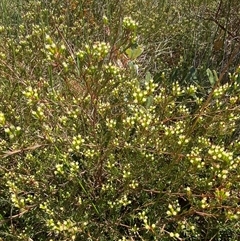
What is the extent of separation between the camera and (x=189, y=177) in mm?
1636

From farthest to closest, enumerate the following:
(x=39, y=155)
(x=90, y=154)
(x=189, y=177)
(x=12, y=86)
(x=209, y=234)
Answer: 1. (x=12, y=86)
2. (x=39, y=155)
3. (x=209, y=234)
4. (x=189, y=177)
5. (x=90, y=154)

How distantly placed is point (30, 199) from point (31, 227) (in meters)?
0.15

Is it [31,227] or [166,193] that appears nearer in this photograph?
[166,193]

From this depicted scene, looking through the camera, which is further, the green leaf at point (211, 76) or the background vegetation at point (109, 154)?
the green leaf at point (211, 76)

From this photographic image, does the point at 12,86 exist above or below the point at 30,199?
above

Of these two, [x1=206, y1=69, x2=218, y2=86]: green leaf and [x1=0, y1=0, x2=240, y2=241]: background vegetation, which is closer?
[x1=0, y1=0, x2=240, y2=241]: background vegetation

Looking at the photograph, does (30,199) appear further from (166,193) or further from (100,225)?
(166,193)

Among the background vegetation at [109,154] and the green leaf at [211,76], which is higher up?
the green leaf at [211,76]

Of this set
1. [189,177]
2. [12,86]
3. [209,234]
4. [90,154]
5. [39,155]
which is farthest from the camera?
[12,86]

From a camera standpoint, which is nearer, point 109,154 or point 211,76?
point 109,154

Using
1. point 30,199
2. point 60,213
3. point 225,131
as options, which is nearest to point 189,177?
point 225,131

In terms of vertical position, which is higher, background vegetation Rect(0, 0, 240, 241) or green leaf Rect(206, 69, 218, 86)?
green leaf Rect(206, 69, 218, 86)

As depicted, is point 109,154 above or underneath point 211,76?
underneath

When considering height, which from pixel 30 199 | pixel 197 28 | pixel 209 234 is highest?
pixel 197 28
